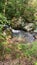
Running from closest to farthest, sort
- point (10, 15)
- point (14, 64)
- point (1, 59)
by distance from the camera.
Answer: point (14, 64) < point (1, 59) < point (10, 15)

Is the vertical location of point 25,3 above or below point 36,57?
below

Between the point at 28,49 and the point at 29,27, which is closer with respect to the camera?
the point at 28,49

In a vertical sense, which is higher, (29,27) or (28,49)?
(28,49)

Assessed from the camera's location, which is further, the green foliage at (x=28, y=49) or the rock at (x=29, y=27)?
the rock at (x=29, y=27)

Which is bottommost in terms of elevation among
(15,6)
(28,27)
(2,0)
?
(28,27)

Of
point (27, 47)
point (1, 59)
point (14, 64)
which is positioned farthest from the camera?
point (27, 47)

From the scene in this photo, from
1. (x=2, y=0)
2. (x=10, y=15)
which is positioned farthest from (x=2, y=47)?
(x=10, y=15)

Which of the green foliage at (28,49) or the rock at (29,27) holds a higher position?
the green foliage at (28,49)

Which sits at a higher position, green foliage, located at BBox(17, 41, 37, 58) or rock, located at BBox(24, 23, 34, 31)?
green foliage, located at BBox(17, 41, 37, 58)

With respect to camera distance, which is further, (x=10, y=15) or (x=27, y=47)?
(x=10, y=15)

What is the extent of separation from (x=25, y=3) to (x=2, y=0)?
1030 cm

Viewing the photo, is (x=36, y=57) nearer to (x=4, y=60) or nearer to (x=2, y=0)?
(x=4, y=60)

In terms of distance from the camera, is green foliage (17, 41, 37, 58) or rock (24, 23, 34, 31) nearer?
green foliage (17, 41, 37, 58)

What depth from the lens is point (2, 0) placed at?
1138cm
